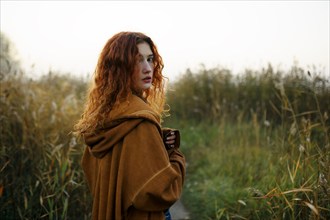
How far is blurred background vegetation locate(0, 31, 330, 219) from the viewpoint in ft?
10.8

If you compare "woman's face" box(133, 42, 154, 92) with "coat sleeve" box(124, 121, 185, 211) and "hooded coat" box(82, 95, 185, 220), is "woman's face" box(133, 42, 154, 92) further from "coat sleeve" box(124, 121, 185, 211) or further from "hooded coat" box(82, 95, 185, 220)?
"coat sleeve" box(124, 121, 185, 211)

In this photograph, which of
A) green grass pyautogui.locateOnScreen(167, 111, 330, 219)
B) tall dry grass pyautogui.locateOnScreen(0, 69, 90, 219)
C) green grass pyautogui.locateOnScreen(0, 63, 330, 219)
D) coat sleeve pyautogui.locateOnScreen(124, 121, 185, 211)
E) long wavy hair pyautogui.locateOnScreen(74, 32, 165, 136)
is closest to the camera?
coat sleeve pyautogui.locateOnScreen(124, 121, 185, 211)

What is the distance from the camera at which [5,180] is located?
153 inches

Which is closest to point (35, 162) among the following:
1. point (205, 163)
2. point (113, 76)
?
point (113, 76)

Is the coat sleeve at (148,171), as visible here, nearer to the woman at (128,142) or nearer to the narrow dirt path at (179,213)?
the woman at (128,142)

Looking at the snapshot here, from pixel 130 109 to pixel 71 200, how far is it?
2032mm

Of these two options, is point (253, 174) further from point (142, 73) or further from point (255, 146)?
point (142, 73)

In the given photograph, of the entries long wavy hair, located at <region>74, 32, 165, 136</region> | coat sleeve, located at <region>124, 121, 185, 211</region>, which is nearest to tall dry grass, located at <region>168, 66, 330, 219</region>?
coat sleeve, located at <region>124, 121, 185, 211</region>

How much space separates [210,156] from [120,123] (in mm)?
4085

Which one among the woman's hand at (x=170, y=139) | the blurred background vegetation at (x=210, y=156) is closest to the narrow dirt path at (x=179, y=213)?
the blurred background vegetation at (x=210, y=156)

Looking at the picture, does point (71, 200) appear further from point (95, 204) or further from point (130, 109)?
point (130, 109)

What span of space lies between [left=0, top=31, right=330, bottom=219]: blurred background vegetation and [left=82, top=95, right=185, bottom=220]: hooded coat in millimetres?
801

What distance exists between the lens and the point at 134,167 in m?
2.11

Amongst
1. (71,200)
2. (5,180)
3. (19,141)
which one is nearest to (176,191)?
(71,200)
